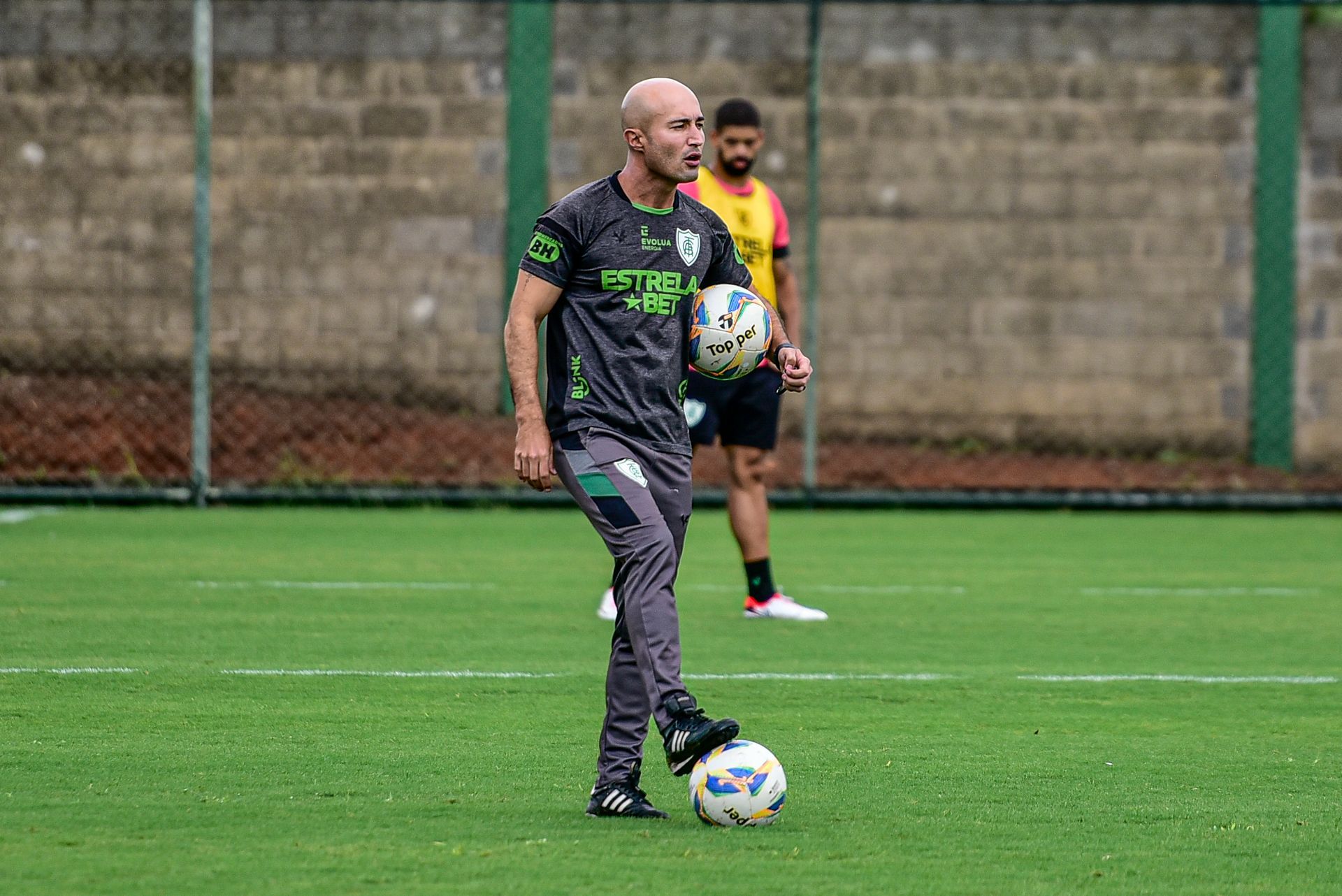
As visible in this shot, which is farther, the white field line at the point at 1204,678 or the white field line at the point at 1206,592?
the white field line at the point at 1206,592

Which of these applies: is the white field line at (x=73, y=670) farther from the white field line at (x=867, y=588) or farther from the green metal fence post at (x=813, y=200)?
the green metal fence post at (x=813, y=200)

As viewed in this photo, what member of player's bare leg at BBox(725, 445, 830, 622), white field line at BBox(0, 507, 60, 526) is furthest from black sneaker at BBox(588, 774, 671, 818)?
white field line at BBox(0, 507, 60, 526)

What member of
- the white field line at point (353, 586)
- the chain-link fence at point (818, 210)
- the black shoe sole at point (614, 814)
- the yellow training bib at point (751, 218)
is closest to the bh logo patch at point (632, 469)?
the black shoe sole at point (614, 814)

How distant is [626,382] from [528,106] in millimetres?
11275

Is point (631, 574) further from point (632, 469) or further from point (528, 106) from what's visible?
point (528, 106)

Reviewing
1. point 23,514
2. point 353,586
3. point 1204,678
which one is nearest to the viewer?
point 1204,678

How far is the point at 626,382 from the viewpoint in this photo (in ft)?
15.4

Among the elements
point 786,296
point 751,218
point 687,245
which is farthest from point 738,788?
point 786,296

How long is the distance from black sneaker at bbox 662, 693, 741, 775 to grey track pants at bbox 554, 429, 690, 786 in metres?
0.05

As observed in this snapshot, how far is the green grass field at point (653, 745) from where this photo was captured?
13.4 feet

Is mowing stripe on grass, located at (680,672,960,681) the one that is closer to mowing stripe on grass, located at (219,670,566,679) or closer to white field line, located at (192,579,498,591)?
mowing stripe on grass, located at (219,670,566,679)

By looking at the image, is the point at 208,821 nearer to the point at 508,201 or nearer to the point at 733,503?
the point at 733,503

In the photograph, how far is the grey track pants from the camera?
14.9ft

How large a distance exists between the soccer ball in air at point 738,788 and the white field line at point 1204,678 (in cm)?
250
